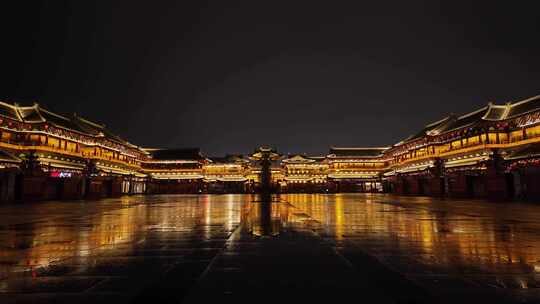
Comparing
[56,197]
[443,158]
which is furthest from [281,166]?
[56,197]

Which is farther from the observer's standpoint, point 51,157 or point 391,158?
point 391,158

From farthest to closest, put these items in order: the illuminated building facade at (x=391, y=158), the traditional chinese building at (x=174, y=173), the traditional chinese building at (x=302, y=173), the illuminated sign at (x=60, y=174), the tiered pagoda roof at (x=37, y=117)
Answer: the traditional chinese building at (x=302, y=173) < the traditional chinese building at (x=174, y=173) < the illuminated sign at (x=60, y=174) < the tiered pagoda roof at (x=37, y=117) < the illuminated building facade at (x=391, y=158)

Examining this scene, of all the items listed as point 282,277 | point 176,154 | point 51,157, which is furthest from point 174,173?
point 282,277

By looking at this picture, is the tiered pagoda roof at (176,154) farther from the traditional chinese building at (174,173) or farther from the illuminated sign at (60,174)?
the illuminated sign at (60,174)

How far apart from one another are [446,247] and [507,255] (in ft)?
3.88

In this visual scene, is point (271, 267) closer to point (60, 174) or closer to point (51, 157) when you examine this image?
point (60, 174)

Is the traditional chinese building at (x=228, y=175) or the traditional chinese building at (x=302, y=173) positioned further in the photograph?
the traditional chinese building at (x=302, y=173)

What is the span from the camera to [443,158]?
50.5 meters

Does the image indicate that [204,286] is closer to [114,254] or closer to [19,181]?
[114,254]

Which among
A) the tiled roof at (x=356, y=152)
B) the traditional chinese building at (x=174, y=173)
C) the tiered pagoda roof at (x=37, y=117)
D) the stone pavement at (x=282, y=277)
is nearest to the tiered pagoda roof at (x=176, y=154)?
the traditional chinese building at (x=174, y=173)

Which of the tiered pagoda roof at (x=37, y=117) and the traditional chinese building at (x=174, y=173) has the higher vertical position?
the tiered pagoda roof at (x=37, y=117)

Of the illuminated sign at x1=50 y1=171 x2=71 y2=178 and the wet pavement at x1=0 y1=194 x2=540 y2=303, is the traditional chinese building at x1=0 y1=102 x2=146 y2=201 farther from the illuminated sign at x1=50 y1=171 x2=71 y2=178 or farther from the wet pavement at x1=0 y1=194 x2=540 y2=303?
the wet pavement at x1=0 y1=194 x2=540 y2=303

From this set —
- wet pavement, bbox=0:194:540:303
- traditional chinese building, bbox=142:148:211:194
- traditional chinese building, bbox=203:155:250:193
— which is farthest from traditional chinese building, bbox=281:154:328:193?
wet pavement, bbox=0:194:540:303

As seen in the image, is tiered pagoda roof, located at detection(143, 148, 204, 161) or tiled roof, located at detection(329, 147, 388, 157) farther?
tiled roof, located at detection(329, 147, 388, 157)
